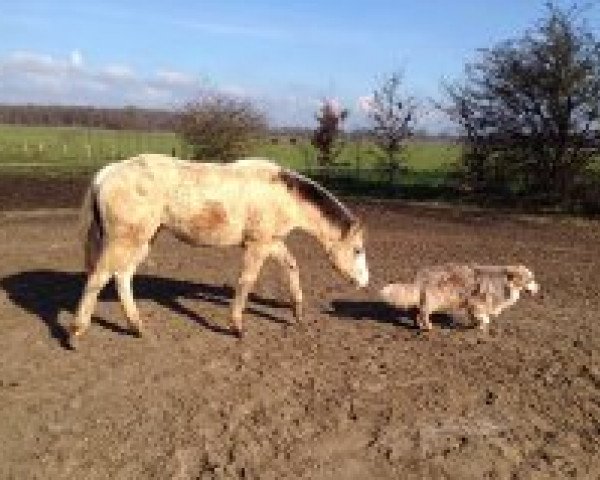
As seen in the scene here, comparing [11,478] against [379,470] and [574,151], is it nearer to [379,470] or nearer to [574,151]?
[379,470]

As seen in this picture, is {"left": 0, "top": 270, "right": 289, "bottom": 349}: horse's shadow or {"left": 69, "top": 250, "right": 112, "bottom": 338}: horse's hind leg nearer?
{"left": 69, "top": 250, "right": 112, "bottom": 338}: horse's hind leg

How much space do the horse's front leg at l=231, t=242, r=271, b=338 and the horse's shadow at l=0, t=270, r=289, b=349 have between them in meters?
0.21

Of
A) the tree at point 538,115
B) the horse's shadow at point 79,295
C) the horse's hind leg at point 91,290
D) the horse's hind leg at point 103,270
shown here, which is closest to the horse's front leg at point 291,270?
the horse's shadow at point 79,295

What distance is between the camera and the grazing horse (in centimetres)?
1061

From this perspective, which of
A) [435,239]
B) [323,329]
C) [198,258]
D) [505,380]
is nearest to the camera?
[505,380]

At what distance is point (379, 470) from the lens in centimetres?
751

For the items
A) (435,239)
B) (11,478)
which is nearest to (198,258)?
(435,239)

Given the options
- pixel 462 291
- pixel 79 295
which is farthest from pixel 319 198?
pixel 79 295

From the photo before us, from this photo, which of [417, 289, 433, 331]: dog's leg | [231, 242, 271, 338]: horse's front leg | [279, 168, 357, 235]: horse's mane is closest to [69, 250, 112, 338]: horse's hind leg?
[231, 242, 271, 338]: horse's front leg

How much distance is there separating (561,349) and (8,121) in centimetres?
12804

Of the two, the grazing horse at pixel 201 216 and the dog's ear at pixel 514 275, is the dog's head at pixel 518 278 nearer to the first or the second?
the dog's ear at pixel 514 275

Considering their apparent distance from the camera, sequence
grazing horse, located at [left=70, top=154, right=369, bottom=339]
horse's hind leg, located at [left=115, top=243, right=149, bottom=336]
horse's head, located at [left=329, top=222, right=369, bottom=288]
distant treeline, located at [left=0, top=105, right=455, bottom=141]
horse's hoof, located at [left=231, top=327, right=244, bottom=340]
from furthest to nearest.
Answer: distant treeline, located at [left=0, top=105, right=455, bottom=141] < horse's head, located at [left=329, top=222, right=369, bottom=288] < horse's hoof, located at [left=231, top=327, right=244, bottom=340] < horse's hind leg, located at [left=115, top=243, right=149, bottom=336] < grazing horse, located at [left=70, top=154, right=369, bottom=339]

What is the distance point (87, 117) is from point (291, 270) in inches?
4951

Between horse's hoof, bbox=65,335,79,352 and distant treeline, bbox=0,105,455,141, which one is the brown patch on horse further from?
distant treeline, bbox=0,105,455,141
